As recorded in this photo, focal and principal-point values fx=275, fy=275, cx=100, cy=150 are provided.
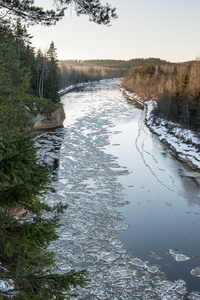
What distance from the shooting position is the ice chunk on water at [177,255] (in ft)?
37.3

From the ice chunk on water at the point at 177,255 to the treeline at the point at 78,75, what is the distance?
2834 inches

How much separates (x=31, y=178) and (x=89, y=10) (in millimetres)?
4058

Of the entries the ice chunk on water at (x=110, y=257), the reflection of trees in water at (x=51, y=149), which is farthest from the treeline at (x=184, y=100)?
the ice chunk on water at (x=110, y=257)

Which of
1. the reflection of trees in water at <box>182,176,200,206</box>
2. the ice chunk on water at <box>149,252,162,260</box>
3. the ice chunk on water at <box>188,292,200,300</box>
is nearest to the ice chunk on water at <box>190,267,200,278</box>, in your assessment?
the ice chunk on water at <box>188,292,200,300</box>

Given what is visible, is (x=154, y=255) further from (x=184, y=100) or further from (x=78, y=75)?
(x=78, y=75)

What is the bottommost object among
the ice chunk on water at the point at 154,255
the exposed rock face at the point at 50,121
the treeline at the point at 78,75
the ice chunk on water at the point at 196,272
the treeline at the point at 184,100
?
the ice chunk on water at the point at 154,255

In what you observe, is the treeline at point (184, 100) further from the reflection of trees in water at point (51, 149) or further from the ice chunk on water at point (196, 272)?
the ice chunk on water at point (196, 272)

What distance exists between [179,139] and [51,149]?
1412cm

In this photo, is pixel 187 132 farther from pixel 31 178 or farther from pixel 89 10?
pixel 31 178

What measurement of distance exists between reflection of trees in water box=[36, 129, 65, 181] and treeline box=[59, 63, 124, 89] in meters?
49.2

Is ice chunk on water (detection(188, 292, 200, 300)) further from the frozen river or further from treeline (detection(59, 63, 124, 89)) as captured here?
treeline (detection(59, 63, 124, 89))

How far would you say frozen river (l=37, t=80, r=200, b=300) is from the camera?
10.1 m

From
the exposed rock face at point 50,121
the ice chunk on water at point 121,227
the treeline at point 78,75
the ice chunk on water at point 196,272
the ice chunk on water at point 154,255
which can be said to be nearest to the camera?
the ice chunk on water at point 196,272

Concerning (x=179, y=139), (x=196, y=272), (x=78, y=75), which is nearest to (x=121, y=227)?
(x=196, y=272)
